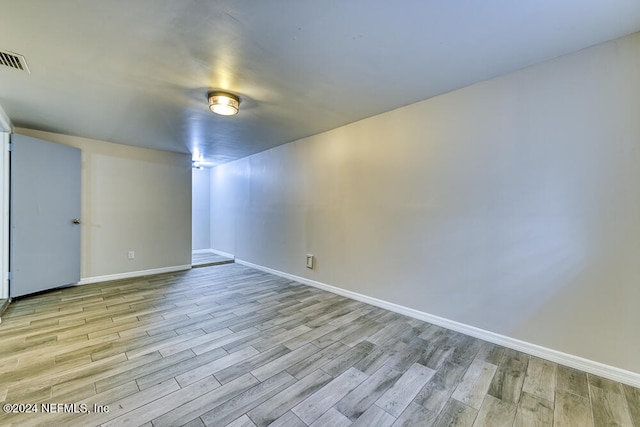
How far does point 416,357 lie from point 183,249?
468 centimetres

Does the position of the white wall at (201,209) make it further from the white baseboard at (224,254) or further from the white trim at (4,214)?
the white trim at (4,214)

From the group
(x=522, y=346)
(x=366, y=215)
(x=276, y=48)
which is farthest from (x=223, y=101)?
(x=522, y=346)

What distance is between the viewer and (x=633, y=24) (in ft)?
5.62

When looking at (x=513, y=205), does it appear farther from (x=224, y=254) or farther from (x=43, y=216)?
(x=224, y=254)

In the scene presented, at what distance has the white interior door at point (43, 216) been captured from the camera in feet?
Answer: 11.0

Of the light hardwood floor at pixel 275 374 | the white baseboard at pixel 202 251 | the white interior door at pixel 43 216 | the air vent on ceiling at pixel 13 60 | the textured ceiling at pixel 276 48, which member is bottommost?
the light hardwood floor at pixel 275 374

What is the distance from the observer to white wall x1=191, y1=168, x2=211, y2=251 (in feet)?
22.6

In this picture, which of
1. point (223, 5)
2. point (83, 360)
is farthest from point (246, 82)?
point (83, 360)

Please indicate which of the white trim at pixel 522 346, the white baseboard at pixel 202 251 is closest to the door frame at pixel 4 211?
the white baseboard at pixel 202 251

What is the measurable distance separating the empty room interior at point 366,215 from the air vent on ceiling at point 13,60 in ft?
0.07

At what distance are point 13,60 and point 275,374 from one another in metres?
3.16

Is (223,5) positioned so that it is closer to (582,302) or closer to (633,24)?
(633,24)

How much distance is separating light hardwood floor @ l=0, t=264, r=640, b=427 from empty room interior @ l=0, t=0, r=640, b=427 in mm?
18

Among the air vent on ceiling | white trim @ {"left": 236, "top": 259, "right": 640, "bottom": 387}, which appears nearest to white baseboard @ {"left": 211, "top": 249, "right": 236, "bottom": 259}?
white trim @ {"left": 236, "top": 259, "right": 640, "bottom": 387}
